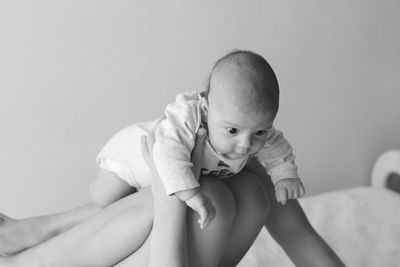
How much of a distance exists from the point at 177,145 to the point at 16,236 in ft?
1.73

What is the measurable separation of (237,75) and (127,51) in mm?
1001

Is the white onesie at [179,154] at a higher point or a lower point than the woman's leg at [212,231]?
higher

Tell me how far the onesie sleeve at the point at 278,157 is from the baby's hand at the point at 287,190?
15 mm

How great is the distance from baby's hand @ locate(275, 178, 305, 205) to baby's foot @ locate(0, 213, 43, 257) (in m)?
0.57

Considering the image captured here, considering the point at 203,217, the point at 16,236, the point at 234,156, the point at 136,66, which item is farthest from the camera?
the point at 136,66

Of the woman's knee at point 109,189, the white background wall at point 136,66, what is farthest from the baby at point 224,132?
the white background wall at point 136,66

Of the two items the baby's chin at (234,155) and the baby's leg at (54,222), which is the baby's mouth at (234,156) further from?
the baby's leg at (54,222)

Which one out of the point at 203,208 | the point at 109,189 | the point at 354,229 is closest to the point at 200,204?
the point at 203,208

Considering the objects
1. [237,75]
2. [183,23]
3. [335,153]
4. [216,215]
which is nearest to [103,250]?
[216,215]

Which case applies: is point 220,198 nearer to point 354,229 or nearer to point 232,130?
point 232,130

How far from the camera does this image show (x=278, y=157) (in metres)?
1.04

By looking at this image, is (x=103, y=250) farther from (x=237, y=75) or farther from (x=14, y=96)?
(x=14, y=96)

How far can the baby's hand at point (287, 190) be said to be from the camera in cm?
100

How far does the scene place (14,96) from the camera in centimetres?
177
